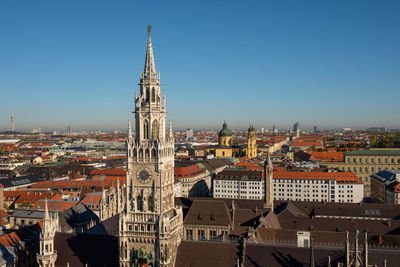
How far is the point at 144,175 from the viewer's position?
137ft

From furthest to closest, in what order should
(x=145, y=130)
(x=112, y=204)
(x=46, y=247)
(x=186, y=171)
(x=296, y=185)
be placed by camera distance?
(x=186, y=171) < (x=296, y=185) < (x=112, y=204) < (x=46, y=247) < (x=145, y=130)

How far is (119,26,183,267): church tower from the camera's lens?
40688 millimetres

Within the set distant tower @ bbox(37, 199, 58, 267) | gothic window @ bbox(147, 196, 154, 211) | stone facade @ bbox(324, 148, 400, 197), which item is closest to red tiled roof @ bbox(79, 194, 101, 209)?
distant tower @ bbox(37, 199, 58, 267)

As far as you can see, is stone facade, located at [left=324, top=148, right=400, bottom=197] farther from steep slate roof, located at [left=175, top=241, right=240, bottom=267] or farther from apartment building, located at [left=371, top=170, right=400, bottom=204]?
steep slate roof, located at [left=175, top=241, right=240, bottom=267]

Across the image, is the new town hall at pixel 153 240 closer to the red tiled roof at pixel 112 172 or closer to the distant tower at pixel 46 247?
the distant tower at pixel 46 247

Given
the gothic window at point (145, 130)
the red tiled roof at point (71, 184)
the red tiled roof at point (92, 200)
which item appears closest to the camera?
the gothic window at point (145, 130)

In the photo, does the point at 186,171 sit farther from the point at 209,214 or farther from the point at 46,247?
the point at 46,247

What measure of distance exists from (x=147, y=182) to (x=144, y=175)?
2.52ft

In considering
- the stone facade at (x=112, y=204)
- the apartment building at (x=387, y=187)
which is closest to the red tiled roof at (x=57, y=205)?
the stone facade at (x=112, y=204)

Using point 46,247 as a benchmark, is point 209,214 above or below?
below

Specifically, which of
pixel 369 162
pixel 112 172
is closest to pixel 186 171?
pixel 112 172

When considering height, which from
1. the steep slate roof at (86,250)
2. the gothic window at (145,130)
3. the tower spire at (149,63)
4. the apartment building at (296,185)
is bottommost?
the apartment building at (296,185)

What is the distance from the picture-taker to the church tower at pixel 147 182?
40688 millimetres

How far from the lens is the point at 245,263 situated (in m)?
41.1
